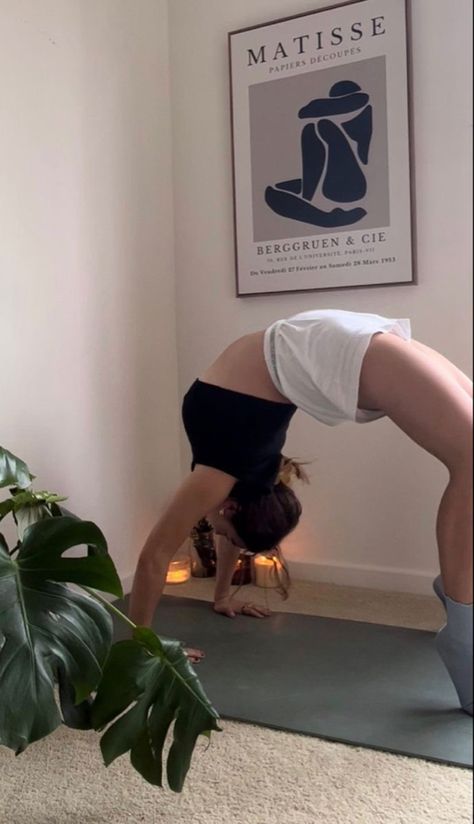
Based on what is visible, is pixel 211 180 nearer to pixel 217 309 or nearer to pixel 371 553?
pixel 217 309

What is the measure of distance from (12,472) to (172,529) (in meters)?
0.26

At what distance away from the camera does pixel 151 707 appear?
3.25 ft

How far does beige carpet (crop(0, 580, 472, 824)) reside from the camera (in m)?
0.98

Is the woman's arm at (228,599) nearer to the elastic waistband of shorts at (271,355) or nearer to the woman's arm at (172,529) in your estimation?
the woman's arm at (172,529)

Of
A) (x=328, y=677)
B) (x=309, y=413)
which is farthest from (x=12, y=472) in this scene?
(x=328, y=677)

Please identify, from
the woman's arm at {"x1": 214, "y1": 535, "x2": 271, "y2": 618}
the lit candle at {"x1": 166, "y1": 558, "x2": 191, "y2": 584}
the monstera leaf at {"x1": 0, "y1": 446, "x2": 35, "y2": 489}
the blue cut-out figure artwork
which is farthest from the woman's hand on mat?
the blue cut-out figure artwork

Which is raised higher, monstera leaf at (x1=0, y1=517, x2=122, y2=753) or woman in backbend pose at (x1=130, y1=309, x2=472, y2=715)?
woman in backbend pose at (x1=130, y1=309, x2=472, y2=715)

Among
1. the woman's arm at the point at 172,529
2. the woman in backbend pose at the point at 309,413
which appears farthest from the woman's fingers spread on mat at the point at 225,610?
the woman's arm at the point at 172,529

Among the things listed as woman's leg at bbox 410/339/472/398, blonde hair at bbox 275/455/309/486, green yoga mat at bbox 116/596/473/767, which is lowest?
green yoga mat at bbox 116/596/473/767

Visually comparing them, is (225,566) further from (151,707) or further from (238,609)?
(151,707)

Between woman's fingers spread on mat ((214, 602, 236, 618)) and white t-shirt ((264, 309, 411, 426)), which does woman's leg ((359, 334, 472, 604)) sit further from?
woman's fingers spread on mat ((214, 602, 236, 618))

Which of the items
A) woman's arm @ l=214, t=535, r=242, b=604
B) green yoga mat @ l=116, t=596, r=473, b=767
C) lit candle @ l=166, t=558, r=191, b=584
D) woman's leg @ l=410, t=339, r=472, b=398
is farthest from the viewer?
lit candle @ l=166, t=558, r=191, b=584

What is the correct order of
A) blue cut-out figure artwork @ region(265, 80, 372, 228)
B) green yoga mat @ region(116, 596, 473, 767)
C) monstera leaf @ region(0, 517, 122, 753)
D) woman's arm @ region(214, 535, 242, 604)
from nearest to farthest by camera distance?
monstera leaf @ region(0, 517, 122, 753)
blue cut-out figure artwork @ region(265, 80, 372, 228)
green yoga mat @ region(116, 596, 473, 767)
woman's arm @ region(214, 535, 242, 604)

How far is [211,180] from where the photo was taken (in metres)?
1.24
